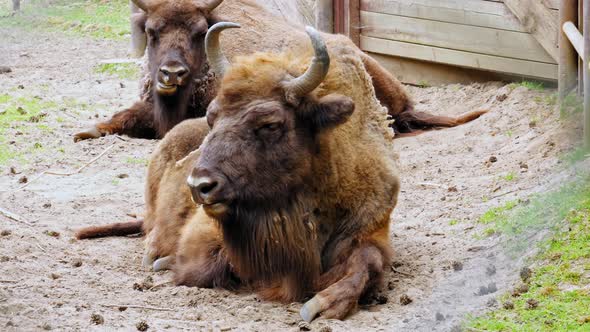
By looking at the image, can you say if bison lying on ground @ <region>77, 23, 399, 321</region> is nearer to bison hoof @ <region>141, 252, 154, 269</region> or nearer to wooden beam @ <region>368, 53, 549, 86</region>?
bison hoof @ <region>141, 252, 154, 269</region>

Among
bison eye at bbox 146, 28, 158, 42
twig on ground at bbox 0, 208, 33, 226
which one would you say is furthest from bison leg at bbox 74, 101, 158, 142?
twig on ground at bbox 0, 208, 33, 226

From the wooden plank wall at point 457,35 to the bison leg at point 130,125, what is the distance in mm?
3287

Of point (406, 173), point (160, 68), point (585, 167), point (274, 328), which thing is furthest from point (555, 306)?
point (160, 68)

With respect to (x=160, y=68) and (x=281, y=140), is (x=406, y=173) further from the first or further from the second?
(x=281, y=140)

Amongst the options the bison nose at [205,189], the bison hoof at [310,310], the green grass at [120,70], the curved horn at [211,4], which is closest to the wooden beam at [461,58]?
the curved horn at [211,4]

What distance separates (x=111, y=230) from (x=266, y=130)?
7.68 ft

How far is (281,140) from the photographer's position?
498 cm

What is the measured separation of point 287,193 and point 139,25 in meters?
5.24

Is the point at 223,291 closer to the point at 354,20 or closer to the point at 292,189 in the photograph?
the point at 292,189

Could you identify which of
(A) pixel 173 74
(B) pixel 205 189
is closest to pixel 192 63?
(A) pixel 173 74

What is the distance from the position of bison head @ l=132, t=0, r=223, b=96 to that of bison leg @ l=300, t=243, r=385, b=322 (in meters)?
4.44

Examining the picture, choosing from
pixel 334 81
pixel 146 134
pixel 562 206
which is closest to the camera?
pixel 562 206

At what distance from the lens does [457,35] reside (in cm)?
1045

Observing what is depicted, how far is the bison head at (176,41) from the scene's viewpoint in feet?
29.8
